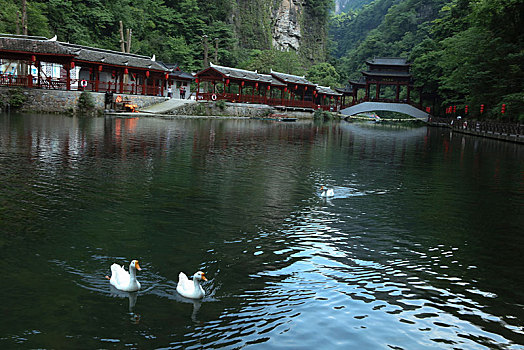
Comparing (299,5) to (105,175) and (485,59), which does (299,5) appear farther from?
(105,175)

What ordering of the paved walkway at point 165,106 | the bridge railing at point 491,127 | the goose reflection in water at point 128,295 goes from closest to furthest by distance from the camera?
the goose reflection in water at point 128,295 → the bridge railing at point 491,127 → the paved walkway at point 165,106

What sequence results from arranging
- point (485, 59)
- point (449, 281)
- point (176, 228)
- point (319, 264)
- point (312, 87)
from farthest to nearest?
point (312, 87) < point (485, 59) < point (176, 228) < point (319, 264) < point (449, 281)

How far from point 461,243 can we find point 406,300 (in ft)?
10.7

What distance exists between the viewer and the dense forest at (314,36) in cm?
3750

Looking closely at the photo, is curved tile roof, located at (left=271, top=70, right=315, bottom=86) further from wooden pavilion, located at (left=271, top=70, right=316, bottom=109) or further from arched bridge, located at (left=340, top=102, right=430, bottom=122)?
arched bridge, located at (left=340, top=102, right=430, bottom=122)

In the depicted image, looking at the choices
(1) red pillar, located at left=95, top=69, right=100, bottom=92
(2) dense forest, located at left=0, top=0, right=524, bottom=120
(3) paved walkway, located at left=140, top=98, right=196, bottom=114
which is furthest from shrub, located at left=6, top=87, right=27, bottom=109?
(3) paved walkway, located at left=140, top=98, right=196, bottom=114

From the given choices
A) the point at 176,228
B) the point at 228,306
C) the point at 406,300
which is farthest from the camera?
the point at 176,228

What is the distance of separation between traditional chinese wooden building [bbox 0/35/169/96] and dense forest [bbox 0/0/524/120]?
6.08 m

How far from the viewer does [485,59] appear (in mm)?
38969

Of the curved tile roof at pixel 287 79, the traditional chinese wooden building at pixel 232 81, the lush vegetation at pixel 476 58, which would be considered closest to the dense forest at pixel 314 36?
the lush vegetation at pixel 476 58

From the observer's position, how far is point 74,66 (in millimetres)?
38500

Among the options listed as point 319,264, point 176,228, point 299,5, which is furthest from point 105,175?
point 299,5

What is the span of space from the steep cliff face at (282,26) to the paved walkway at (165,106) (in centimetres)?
3702

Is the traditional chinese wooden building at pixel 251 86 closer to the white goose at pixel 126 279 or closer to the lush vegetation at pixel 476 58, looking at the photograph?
the lush vegetation at pixel 476 58
